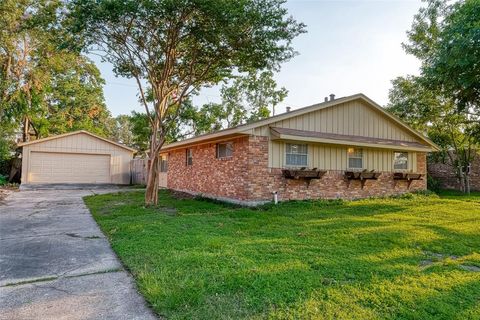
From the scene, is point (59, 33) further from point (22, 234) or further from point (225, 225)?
point (225, 225)

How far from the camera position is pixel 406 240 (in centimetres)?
550

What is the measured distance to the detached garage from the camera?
1802 cm

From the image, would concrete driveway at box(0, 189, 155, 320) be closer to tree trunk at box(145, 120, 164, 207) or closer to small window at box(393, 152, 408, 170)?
tree trunk at box(145, 120, 164, 207)

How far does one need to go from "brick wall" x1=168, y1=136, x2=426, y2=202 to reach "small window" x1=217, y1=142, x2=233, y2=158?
211mm

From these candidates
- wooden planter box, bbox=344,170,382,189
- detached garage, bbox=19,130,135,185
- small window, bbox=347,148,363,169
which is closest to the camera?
wooden planter box, bbox=344,170,382,189

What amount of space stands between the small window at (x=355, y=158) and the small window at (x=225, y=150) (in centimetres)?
454

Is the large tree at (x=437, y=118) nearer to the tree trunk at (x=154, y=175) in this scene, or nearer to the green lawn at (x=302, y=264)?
the green lawn at (x=302, y=264)

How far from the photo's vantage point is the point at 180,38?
936 centimetres

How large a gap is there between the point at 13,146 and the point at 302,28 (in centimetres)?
2349

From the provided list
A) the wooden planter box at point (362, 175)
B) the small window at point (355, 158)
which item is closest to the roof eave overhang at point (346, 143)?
the small window at point (355, 158)

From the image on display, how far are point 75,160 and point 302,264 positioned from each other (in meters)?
18.8

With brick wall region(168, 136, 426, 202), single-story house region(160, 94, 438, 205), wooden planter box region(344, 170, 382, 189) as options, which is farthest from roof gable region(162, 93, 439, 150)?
wooden planter box region(344, 170, 382, 189)

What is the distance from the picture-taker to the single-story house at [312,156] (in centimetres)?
970

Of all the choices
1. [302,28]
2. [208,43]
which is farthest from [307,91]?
[208,43]
